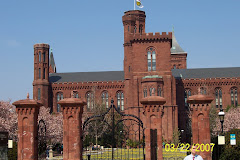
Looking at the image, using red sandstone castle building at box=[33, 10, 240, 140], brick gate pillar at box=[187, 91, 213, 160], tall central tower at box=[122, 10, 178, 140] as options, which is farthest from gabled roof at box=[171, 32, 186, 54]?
brick gate pillar at box=[187, 91, 213, 160]

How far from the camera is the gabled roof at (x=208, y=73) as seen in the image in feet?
241

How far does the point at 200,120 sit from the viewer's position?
18875 mm

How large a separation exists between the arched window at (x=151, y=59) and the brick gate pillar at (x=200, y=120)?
42046 mm

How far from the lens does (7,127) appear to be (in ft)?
127

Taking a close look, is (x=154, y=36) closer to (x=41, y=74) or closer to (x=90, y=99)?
(x=90, y=99)

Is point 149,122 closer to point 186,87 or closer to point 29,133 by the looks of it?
point 29,133

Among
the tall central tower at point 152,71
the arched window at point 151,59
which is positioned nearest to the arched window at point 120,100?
the tall central tower at point 152,71

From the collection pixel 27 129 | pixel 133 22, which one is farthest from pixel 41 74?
pixel 27 129

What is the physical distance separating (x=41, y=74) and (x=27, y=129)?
54.1 meters

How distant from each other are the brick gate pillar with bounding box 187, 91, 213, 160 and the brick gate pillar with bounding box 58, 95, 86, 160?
544 cm

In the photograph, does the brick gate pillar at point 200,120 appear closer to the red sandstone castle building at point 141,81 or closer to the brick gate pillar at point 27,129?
the brick gate pillar at point 27,129

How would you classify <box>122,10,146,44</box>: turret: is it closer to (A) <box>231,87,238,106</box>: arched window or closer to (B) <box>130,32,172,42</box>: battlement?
(B) <box>130,32,172,42</box>: battlement

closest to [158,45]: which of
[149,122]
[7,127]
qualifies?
[7,127]

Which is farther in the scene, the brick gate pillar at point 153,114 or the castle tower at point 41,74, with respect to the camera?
the castle tower at point 41,74
